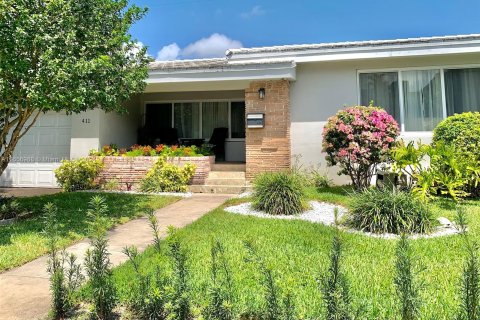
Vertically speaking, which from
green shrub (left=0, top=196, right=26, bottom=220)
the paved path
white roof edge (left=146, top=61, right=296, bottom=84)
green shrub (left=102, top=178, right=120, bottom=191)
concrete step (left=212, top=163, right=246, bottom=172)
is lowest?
the paved path

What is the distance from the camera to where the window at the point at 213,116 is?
51.1 feet

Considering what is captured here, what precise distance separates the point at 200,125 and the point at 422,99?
9142 millimetres

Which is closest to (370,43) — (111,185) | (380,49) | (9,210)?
(380,49)

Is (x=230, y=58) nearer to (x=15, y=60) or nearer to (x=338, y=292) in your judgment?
(x=15, y=60)

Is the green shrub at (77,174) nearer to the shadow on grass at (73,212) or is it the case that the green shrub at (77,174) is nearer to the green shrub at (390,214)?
the shadow on grass at (73,212)

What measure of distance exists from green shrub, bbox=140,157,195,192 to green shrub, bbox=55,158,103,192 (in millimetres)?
2061

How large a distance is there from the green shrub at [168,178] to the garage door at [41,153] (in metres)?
4.44

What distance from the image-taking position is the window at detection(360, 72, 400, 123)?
11.5 metres

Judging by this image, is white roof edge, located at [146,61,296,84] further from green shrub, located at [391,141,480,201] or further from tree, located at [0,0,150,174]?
green shrub, located at [391,141,480,201]

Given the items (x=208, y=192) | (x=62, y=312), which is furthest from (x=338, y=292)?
(x=208, y=192)

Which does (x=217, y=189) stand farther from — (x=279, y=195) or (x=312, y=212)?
(x=312, y=212)

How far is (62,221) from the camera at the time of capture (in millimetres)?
7199

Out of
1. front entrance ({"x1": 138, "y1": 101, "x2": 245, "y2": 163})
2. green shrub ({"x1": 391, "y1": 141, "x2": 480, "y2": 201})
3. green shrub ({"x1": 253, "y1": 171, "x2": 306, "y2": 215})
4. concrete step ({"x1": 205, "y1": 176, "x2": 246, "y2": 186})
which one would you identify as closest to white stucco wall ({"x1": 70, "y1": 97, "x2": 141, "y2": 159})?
front entrance ({"x1": 138, "y1": 101, "x2": 245, "y2": 163})

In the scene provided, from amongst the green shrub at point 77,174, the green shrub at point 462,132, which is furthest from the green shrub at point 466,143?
the green shrub at point 77,174
